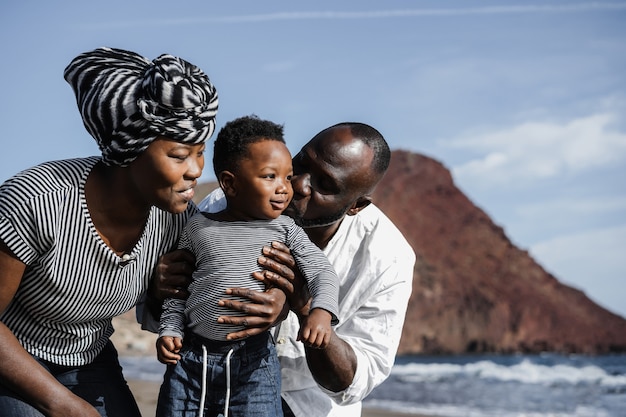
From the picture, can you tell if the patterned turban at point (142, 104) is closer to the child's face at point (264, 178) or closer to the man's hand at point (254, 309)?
the child's face at point (264, 178)

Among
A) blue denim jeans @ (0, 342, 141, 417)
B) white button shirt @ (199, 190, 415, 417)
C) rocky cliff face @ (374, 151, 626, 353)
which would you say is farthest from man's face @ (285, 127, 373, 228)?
rocky cliff face @ (374, 151, 626, 353)

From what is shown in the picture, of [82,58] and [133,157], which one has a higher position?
[82,58]

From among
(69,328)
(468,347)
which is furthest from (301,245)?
(468,347)

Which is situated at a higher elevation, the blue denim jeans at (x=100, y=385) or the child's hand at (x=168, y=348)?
the child's hand at (x=168, y=348)

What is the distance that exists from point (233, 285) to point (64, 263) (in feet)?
1.81

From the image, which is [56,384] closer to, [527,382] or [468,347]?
[527,382]

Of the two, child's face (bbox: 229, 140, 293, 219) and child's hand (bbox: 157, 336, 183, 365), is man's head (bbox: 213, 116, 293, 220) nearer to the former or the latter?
child's face (bbox: 229, 140, 293, 219)

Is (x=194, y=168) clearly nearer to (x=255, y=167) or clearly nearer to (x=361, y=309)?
(x=255, y=167)

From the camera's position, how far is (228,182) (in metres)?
3.04

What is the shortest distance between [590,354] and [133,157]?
30.5 meters

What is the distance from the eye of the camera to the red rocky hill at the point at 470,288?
2984cm

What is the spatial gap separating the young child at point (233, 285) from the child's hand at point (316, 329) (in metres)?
0.01

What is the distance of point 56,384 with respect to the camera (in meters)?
Answer: 2.86

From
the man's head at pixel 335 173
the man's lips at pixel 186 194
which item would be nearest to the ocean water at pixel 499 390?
the man's head at pixel 335 173
